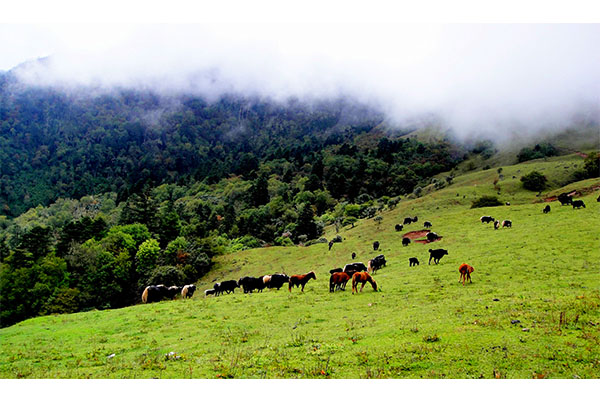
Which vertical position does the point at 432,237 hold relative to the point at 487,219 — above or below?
below

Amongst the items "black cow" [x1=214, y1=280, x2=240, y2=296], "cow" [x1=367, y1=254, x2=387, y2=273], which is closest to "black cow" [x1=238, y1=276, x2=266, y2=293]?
"black cow" [x1=214, y1=280, x2=240, y2=296]

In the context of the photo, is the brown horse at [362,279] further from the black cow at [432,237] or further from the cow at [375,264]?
the black cow at [432,237]

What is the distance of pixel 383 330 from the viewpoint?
39.3 feet

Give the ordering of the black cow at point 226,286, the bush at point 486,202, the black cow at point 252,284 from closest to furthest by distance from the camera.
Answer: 1. the black cow at point 252,284
2. the black cow at point 226,286
3. the bush at point 486,202

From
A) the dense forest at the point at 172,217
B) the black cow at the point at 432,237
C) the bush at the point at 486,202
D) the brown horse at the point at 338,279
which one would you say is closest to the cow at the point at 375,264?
the brown horse at the point at 338,279

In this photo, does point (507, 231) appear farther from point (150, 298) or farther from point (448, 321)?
point (150, 298)

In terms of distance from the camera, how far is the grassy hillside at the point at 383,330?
28.4 ft

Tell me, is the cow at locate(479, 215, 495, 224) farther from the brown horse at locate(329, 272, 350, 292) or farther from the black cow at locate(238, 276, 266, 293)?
the black cow at locate(238, 276, 266, 293)

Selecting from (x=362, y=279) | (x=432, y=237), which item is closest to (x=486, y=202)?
(x=432, y=237)

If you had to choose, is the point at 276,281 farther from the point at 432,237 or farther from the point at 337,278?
the point at 432,237

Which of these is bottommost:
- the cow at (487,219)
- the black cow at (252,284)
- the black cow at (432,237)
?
the black cow at (252,284)

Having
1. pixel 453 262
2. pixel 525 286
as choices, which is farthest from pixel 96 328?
pixel 453 262

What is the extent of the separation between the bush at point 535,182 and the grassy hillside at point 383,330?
142 ft

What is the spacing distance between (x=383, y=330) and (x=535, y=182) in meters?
72.8
